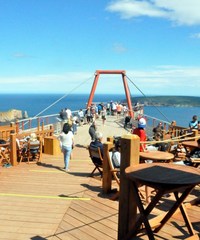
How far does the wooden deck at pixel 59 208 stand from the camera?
433cm

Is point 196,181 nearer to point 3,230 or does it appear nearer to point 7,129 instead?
point 3,230

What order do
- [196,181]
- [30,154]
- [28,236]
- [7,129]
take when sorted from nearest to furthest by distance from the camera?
1. [196,181]
2. [28,236]
3. [30,154]
4. [7,129]

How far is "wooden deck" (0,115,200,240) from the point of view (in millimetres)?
4328

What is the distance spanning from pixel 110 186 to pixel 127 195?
2566 millimetres

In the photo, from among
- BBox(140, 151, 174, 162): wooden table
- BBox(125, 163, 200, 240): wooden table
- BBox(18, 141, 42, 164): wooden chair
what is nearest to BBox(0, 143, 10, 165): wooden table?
BBox(18, 141, 42, 164): wooden chair

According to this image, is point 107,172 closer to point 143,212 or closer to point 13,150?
point 143,212

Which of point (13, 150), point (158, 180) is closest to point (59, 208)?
point (158, 180)

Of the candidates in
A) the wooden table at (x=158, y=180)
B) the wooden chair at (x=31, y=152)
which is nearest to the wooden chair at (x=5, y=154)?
the wooden chair at (x=31, y=152)

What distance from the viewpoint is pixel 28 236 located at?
4.26 metres

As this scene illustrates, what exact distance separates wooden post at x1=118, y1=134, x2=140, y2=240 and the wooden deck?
24.7 inches

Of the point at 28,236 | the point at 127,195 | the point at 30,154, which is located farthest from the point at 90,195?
the point at 30,154

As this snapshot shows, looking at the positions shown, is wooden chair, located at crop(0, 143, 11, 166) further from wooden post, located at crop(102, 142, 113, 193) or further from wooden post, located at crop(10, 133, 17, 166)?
wooden post, located at crop(102, 142, 113, 193)

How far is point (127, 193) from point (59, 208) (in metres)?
2.11

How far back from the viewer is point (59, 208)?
5.32 m
